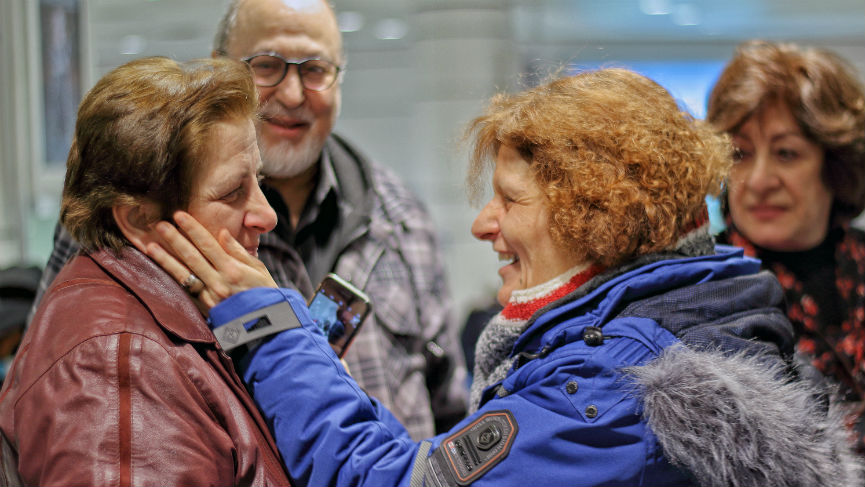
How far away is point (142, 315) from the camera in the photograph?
132 centimetres

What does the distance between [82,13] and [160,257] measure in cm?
364

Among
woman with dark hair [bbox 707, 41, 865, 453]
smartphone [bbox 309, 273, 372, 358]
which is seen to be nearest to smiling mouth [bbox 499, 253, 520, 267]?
smartphone [bbox 309, 273, 372, 358]

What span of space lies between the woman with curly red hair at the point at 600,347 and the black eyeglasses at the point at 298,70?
23.6 inches

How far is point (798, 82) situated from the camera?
7.08 ft

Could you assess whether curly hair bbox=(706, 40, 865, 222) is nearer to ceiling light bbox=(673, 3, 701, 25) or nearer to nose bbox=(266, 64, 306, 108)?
nose bbox=(266, 64, 306, 108)

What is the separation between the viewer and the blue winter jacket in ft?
4.40

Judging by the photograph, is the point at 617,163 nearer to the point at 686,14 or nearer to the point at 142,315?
the point at 142,315

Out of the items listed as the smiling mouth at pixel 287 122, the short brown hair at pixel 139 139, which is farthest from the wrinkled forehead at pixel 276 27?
the short brown hair at pixel 139 139

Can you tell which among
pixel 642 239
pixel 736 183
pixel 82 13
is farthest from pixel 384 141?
pixel 642 239

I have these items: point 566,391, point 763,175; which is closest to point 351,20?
point 763,175

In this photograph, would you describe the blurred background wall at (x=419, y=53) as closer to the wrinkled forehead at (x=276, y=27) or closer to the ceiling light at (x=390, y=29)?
the ceiling light at (x=390, y=29)

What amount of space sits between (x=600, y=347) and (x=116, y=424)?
2.72ft

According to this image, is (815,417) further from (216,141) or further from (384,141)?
(384,141)

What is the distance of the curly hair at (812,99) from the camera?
2.14 m
